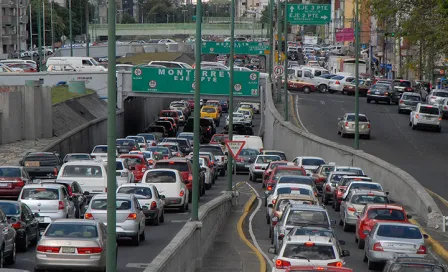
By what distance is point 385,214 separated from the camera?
27953mm

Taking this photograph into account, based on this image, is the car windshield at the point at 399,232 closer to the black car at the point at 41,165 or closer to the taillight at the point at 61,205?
the taillight at the point at 61,205

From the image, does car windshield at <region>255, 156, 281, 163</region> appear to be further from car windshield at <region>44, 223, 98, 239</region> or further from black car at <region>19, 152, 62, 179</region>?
car windshield at <region>44, 223, 98, 239</region>

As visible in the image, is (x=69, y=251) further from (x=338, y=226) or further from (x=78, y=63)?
(x=78, y=63)

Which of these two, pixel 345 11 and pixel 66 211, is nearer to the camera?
pixel 66 211

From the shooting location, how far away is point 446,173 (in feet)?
151

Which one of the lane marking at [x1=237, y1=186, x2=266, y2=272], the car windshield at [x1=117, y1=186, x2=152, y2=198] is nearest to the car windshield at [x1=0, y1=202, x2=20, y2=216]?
the lane marking at [x1=237, y1=186, x2=266, y2=272]

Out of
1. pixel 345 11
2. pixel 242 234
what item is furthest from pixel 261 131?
pixel 345 11

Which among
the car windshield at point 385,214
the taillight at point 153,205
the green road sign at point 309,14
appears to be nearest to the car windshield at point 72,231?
A: the taillight at point 153,205

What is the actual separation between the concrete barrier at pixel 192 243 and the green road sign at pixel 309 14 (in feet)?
103

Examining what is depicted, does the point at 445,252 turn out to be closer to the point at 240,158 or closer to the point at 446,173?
the point at 446,173

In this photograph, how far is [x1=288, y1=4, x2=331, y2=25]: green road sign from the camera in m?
63.1

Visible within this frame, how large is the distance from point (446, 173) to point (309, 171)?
6279mm

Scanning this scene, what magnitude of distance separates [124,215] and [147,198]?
4.66 metres

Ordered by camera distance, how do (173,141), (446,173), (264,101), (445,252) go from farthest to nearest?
(264,101), (173,141), (446,173), (445,252)
